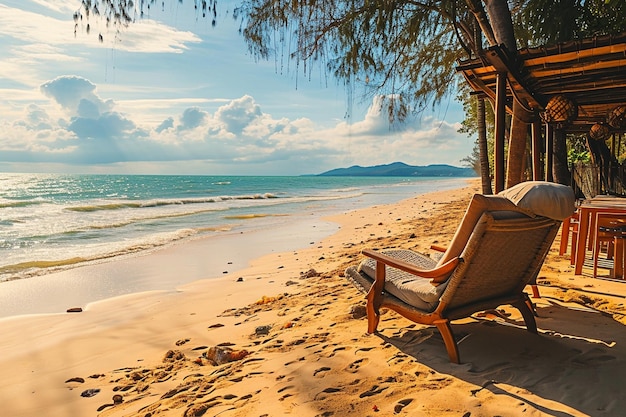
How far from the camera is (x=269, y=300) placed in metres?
5.53

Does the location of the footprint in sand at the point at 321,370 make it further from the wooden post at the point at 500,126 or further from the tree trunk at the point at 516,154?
the tree trunk at the point at 516,154

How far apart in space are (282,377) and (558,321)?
2214 mm

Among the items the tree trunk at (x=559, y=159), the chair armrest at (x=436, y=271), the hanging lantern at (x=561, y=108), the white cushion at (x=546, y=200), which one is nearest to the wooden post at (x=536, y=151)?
the hanging lantern at (x=561, y=108)

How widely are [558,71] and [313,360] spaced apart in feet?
14.3

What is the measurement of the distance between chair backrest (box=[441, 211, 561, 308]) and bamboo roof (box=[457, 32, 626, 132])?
2634 millimetres

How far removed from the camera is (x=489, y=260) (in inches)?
116

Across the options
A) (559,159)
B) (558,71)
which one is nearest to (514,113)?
(558,71)

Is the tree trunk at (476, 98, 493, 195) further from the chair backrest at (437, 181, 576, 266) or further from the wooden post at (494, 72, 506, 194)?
the chair backrest at (437, 181, 576, 266)

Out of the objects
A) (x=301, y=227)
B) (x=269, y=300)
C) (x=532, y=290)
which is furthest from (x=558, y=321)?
(x=301, y=227)

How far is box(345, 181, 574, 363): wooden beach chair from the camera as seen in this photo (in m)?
2.84

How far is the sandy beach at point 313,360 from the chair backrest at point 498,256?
39cm

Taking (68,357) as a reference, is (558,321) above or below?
above

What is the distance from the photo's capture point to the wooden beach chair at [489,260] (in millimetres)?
2841

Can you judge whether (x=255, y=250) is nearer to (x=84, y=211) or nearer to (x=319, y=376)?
(x=319, y=376)
